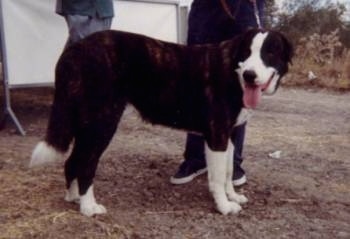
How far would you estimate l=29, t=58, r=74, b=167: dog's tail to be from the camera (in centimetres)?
364

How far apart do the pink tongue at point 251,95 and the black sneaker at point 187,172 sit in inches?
39.0

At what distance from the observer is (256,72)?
358 cm

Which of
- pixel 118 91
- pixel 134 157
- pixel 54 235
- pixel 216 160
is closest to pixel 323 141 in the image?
pixel 134 157

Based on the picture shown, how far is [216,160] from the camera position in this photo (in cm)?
386

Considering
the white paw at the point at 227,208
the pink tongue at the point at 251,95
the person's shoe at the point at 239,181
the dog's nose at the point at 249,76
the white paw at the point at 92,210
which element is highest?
the dog's nose at the point at 249,76

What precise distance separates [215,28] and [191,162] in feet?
3.39

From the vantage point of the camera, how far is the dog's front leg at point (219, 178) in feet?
12.7

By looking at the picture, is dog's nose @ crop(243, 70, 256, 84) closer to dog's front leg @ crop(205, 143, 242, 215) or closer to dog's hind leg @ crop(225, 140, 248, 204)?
dog's front leg @ crop(205, 143, 242, 215)

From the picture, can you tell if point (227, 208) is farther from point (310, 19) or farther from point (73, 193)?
point (310, 19)

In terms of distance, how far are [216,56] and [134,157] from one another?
1.72m

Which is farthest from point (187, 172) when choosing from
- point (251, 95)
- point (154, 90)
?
point (251, 95)

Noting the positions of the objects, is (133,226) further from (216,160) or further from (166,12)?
(166,12)

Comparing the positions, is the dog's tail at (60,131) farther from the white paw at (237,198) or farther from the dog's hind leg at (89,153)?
the white paw at (237,198)

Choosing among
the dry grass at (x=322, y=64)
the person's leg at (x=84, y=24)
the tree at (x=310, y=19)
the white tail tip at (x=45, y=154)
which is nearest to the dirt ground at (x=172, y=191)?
the white tail tip at (x=45, y=154)
